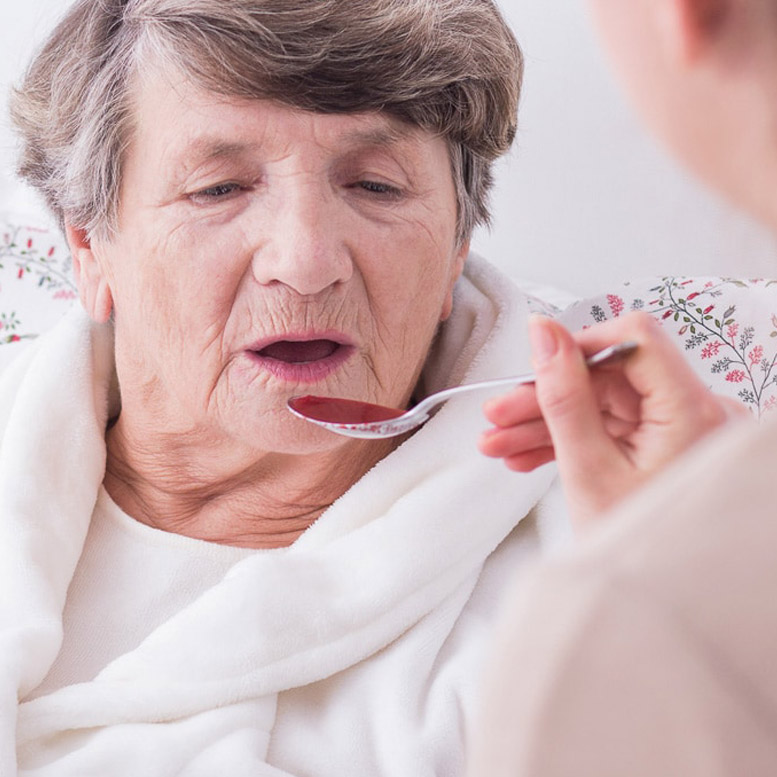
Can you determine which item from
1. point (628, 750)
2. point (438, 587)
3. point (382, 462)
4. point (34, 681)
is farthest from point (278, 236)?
point (628, 750)

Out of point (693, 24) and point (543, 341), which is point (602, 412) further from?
point (693, 24)

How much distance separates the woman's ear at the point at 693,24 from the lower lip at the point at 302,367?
826 millimetres

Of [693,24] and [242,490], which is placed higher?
[693,24]

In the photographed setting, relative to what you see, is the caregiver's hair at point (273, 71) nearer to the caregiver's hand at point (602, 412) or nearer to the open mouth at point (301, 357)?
the open mouth at point (301, 357)

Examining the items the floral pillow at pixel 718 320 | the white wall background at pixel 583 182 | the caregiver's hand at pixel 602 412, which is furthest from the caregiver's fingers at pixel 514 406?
the white wall background at pixel 583 182

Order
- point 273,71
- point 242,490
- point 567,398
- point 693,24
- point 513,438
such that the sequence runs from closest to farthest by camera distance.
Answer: point 693,24 → point 567,398 → point 513,438 → point 273,71 → point 242,490

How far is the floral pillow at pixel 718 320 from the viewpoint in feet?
5.19

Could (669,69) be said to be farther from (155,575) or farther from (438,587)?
(155,575)

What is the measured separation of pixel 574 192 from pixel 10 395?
1054 millimetres

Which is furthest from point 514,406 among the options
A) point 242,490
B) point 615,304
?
point 615,304

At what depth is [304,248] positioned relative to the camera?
1.29 m

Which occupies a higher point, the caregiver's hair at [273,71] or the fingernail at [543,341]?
the fingernail at [543,341]

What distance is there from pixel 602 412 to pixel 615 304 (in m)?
0.77

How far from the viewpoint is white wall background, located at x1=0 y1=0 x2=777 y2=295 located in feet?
6.67
